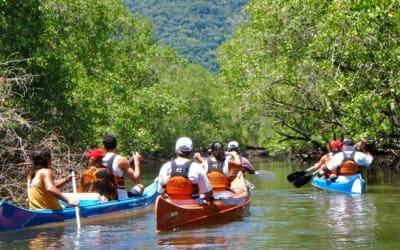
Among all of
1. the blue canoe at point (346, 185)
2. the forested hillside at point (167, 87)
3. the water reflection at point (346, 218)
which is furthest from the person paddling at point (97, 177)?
the blue canoe at point (346, 185)

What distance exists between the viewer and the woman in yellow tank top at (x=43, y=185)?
10.7m

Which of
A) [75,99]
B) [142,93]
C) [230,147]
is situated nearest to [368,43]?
[230,147]

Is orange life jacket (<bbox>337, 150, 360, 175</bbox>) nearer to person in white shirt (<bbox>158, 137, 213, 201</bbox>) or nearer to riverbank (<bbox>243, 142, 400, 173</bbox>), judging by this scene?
riverbank (<bbox>243, 142, 400, 173</bbox>)

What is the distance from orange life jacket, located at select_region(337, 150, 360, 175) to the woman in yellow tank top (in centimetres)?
823

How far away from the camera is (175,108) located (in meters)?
38.1

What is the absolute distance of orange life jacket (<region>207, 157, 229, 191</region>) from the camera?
13.0 metres

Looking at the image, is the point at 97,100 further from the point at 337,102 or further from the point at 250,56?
the point at 337,102

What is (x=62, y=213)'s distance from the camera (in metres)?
11.2

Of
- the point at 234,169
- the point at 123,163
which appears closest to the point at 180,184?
the point at 123,163

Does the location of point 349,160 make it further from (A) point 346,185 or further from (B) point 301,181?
(B) point 301,181

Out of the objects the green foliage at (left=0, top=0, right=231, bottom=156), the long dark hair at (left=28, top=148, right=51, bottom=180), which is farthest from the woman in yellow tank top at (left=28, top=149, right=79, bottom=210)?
the green foliage at (left=0, top=0, right=231, bottom=156)

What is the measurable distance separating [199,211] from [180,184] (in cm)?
63

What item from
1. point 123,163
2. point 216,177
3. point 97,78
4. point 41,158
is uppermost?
point 97,78

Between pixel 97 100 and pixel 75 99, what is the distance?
15.2ft
